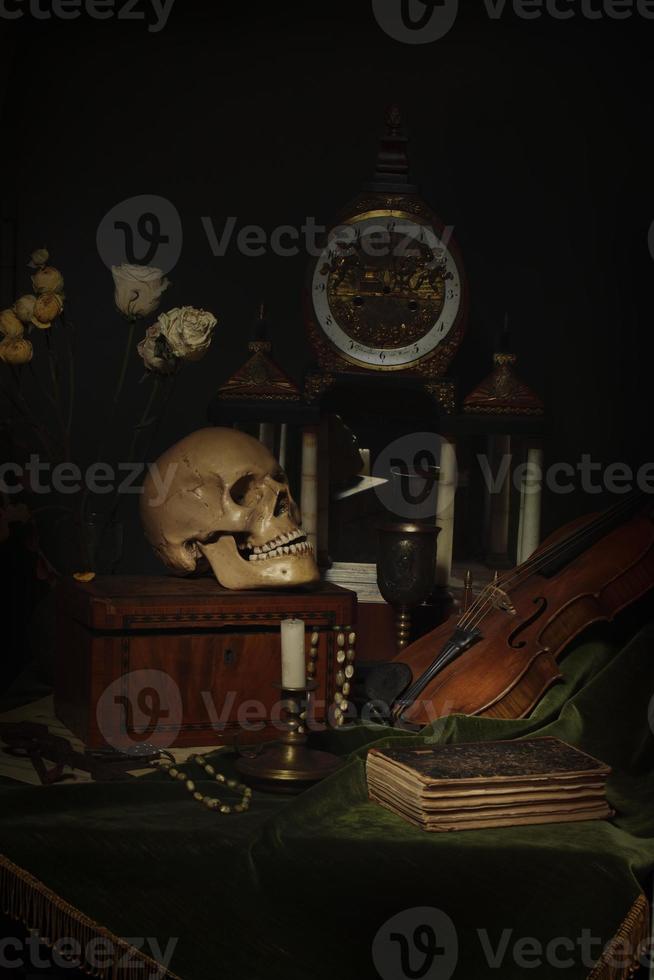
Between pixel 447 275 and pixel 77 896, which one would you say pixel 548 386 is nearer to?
pixel 447 275

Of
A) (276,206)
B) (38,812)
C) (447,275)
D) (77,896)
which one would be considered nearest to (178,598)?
(38,812)

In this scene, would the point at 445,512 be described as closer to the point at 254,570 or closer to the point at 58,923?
the point at 254,570

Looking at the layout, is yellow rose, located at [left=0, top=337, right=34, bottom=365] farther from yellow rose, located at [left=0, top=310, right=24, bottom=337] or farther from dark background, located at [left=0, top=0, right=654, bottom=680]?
dark background, located at [left=0, top=0, right=654, bottom=680]

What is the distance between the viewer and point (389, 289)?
137 inches

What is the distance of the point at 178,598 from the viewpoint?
2.94 metres

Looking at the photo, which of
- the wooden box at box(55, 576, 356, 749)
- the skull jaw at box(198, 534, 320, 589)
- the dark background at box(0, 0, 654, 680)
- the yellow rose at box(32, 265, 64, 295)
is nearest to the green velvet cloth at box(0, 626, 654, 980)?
the wooden box at box(55, 576, 356, 749)

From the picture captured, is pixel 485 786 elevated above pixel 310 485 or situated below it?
below

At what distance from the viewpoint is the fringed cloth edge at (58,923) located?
2.16 meters

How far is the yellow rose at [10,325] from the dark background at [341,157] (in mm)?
776

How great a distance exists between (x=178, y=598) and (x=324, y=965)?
39.7 inches

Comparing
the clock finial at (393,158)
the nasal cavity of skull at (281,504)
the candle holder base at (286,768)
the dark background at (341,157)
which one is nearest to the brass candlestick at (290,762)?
the candle holder base at (286,768)

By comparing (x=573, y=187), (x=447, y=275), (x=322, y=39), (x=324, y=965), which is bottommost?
(x=324, y=965)

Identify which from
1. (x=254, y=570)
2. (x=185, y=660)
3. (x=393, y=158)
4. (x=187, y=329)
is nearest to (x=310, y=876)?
(x=185, y=660)

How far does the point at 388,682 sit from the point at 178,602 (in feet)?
1.69
